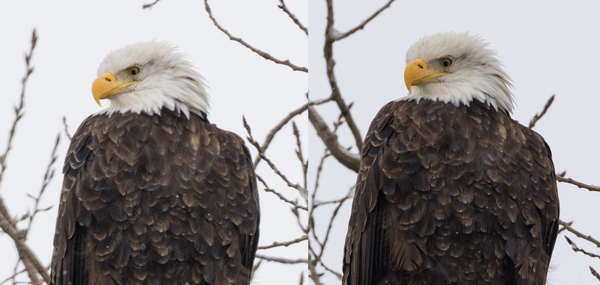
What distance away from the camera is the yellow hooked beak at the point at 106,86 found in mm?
2225

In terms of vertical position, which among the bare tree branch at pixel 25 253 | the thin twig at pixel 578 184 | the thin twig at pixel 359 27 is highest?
the thin twig at pixel 359 27

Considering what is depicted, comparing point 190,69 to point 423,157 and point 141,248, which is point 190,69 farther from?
point 423,157

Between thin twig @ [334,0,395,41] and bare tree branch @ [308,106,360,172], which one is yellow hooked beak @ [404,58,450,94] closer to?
thin twig @ [334,0,395,41]

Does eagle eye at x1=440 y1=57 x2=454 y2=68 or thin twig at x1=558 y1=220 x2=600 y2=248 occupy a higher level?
eagle eye at x1=440 y1=57 x2=454 y2=68

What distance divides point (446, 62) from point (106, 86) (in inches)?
47.4

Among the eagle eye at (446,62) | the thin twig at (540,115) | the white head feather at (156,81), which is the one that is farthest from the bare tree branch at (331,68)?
the thin twig at (540,115)

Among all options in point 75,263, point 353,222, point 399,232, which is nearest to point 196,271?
point 75,263

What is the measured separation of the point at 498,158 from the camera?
6.89ft

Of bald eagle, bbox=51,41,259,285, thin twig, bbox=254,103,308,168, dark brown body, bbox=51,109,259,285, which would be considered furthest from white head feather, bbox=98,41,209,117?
thin twig, bbox=254,103,308,168

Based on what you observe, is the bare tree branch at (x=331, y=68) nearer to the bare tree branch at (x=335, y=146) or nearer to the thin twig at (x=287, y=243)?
the bare tree branch at (x=335, y=146)

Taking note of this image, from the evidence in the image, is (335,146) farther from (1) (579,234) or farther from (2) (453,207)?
(1) (579,234)

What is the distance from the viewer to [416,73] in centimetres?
218

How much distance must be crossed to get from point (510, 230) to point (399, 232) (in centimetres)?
36

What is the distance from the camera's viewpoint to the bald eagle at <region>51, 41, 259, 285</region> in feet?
6.86
